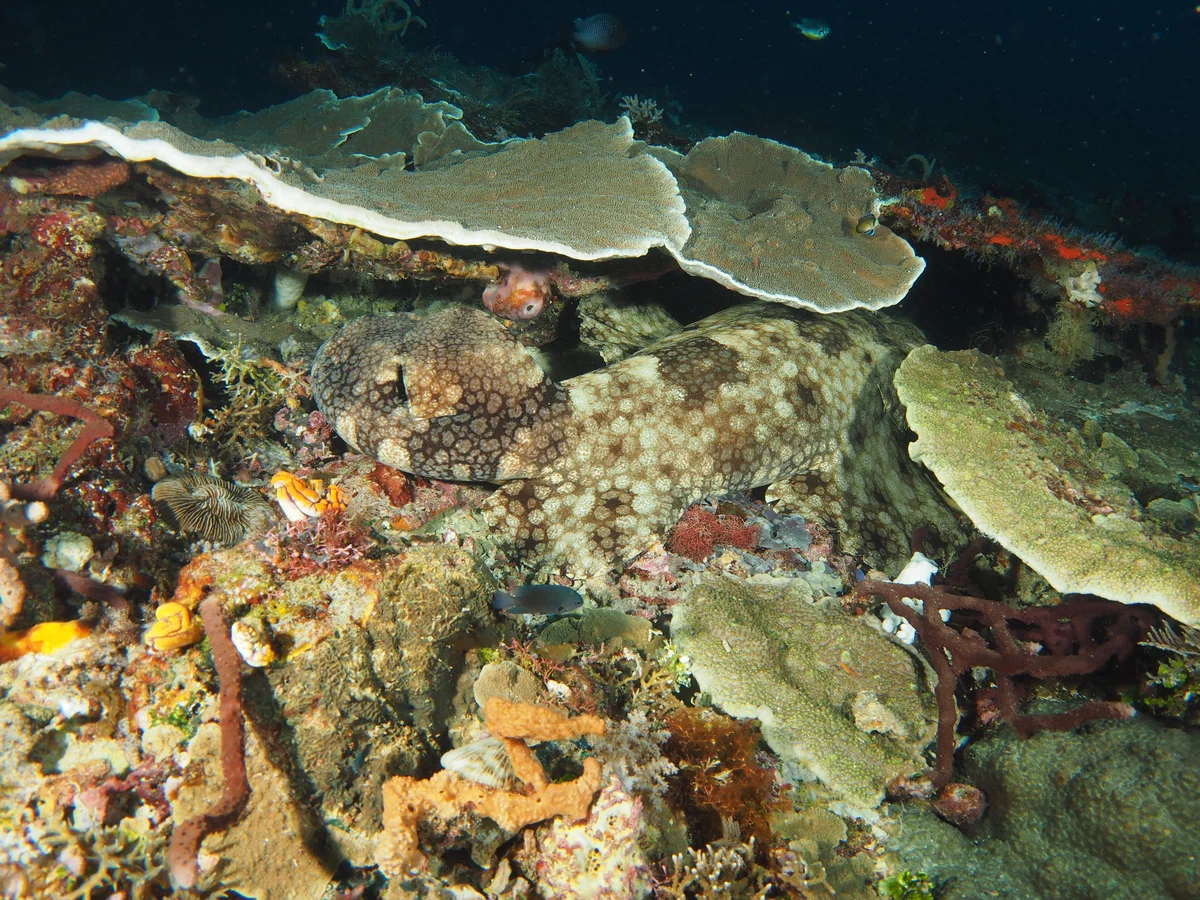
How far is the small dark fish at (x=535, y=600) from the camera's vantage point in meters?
3.18

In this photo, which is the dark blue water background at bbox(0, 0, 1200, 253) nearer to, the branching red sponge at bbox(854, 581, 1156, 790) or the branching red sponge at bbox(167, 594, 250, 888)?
the branching red sponge at bbox(167, 594, 250, 888)

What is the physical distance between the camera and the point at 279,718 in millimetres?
2520

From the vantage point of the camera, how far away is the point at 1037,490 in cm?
365

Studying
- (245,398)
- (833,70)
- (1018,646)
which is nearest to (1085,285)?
(1018,646)

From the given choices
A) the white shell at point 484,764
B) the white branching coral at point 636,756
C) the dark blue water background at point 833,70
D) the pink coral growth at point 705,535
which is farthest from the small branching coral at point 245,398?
the dark blue water background at point 833,70

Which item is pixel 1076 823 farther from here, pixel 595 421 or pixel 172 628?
pixel 172 628

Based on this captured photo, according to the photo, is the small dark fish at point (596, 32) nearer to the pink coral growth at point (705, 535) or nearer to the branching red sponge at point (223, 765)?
the pink coral growth at point (705, 535)

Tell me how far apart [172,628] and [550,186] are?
12.5ft

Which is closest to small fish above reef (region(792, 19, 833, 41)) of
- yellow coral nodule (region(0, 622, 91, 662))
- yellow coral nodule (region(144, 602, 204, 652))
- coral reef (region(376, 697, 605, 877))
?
coral reef (region(376, 697, 605, 877))

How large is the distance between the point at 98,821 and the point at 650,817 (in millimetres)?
2184

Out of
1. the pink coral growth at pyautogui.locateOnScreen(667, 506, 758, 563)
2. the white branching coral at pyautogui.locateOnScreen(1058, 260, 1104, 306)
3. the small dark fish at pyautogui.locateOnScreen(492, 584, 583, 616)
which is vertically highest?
the white branching coral at pyautogui.locateOnScreen(1058, 260, 1104, 306)

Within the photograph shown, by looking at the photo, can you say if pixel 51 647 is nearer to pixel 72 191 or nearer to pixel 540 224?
pixel 72 191

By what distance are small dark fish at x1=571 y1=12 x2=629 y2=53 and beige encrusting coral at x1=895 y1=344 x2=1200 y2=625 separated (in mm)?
10437

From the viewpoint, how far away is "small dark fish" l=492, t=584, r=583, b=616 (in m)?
3.18
